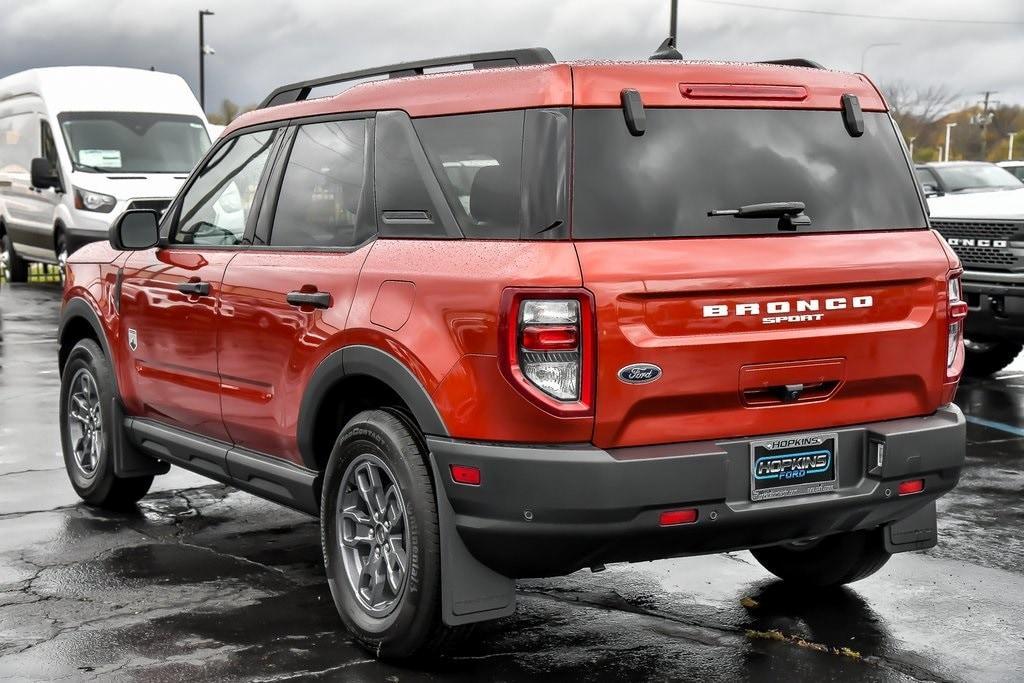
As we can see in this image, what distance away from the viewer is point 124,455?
251 inches

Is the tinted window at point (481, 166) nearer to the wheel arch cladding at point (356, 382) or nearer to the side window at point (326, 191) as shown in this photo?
the side window at point (326, 191)

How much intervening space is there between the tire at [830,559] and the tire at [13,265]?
18312 mm

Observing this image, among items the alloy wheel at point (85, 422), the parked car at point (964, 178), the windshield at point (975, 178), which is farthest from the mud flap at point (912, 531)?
the windshield at point (975, 178)

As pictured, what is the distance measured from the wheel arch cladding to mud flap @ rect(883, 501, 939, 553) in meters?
1.77

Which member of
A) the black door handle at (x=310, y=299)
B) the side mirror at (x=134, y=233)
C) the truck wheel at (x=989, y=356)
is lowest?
the truck wheel at (x=989, y=356)

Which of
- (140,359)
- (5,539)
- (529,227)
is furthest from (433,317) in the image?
(5,539)

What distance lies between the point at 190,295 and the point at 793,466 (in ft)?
8.86

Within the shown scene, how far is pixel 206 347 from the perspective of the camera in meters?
5.53

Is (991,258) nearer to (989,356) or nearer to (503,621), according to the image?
(989,356)

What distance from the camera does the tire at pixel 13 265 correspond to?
21.5 metres

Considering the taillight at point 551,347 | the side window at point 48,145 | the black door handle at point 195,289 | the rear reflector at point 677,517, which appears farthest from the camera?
the side window at point 48,145

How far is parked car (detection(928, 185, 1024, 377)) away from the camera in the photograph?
395 inches

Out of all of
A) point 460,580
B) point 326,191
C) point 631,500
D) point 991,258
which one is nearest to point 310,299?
point 326,191

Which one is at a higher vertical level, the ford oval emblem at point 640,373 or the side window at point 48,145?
the side window at point 48,145
